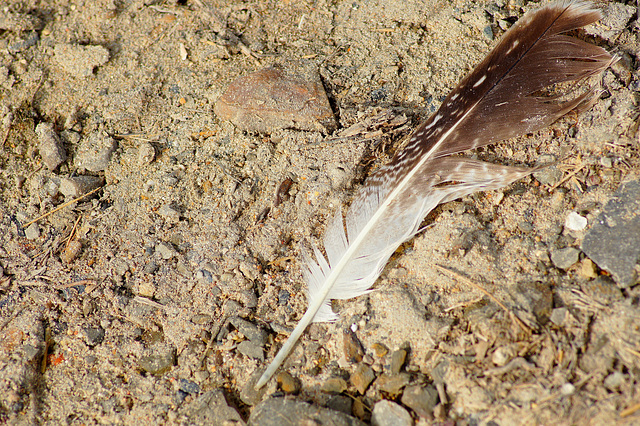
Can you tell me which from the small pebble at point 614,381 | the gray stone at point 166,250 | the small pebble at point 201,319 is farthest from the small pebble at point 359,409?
the gray stone at point 166,250

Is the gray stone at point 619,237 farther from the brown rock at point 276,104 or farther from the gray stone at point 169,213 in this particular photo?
the gray stone at point 169,213

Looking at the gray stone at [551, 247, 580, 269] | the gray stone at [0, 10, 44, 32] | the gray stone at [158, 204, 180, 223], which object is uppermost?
the gray stone at [0, 10, 44, 32]

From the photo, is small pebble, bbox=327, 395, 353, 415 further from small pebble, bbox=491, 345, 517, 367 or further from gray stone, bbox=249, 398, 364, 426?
small pebble, bbox=491, 345, 517, 367

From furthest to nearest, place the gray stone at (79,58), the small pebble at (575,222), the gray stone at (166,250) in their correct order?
the gray stone at (79,58), the gray stone at (166,250), the small pebble at (575,222)

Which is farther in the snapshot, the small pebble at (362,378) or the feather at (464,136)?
the feather at (464,136)

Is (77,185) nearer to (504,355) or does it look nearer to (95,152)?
(95,152)

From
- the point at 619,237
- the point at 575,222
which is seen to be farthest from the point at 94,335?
the point at 619,237

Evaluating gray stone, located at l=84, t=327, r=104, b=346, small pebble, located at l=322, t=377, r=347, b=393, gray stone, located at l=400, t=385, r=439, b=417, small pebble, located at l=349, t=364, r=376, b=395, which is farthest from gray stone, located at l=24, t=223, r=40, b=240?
gray stone, located at l=400, t=385, r=439, b=417
